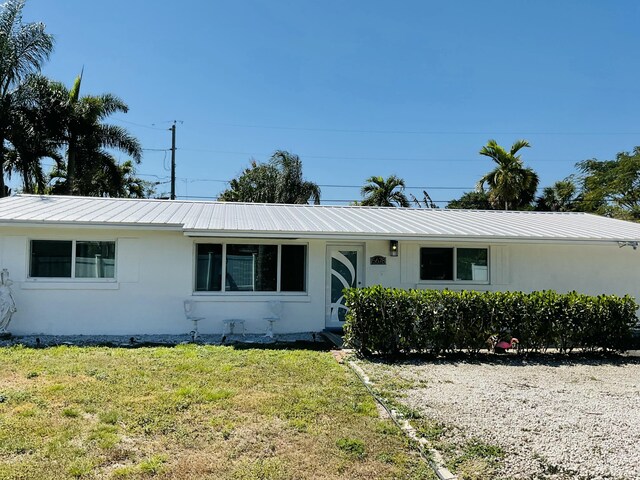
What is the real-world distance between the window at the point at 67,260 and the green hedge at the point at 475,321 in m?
5.85

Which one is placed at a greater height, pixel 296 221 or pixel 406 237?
pixel 296 221

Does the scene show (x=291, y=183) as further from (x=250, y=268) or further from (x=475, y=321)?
(x=475, y=321)

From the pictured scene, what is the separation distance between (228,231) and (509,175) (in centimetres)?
1951

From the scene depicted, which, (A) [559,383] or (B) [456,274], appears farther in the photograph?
(B) [456,274]

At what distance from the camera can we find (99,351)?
8602 mm

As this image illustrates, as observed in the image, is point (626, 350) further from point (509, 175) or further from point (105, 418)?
point (509, 175)

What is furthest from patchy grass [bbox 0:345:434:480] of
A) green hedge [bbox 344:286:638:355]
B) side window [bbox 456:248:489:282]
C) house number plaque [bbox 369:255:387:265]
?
side window [bbox 456:248:489:282]

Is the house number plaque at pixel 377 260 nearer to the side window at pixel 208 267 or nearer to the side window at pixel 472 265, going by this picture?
the side window at pixel 472 265

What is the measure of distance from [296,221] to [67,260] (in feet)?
17.5

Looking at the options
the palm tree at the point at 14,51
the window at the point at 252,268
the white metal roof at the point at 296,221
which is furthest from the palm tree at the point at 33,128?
the window at the point at 252,268

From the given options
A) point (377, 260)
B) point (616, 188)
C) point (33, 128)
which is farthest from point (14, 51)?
point (616, 188)

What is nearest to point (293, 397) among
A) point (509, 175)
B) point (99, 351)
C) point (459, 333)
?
point (459, 333)

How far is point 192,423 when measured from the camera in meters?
4.91

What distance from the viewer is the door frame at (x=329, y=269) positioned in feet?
37.5
